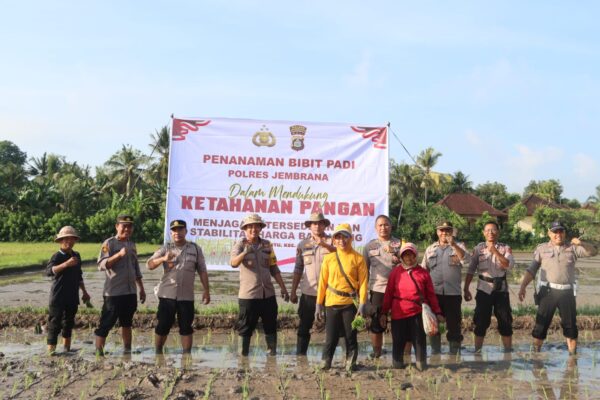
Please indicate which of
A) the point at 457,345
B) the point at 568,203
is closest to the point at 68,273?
the point at 457,345

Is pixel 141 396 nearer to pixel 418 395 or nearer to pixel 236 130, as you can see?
pixel 418 395

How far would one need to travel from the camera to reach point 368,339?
24.2 feet

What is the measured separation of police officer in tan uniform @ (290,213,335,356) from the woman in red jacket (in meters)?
0.81

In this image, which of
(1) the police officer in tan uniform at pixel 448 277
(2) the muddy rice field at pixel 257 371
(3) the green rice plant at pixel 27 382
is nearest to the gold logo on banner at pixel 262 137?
(2) the muddy rice field at pixel 257 371

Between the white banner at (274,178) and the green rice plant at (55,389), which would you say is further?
the white banner at (274,178)

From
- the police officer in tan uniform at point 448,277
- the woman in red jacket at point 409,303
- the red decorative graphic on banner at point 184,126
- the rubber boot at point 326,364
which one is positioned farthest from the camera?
the red decorative graphic on banner at point 184,126

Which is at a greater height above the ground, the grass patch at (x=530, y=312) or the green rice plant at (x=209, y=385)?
the grass patch at (x=530, y=312)

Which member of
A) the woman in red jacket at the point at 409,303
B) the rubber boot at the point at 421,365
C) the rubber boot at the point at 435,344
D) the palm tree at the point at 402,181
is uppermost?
the palm tree at the point at 402,181

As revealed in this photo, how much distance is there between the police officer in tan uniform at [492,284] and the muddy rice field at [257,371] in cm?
31

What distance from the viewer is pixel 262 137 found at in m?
7.82

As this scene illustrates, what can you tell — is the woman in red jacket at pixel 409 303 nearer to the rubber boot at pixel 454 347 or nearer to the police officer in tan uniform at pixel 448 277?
the police officer in tan uniform at pixel 448 277

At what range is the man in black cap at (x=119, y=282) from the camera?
20.1ft

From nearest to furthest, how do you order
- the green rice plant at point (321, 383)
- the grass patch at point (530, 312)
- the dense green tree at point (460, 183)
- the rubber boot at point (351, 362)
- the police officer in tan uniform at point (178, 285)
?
the green rice plant at point (321, 383)
the rubber boot at point (351, 362)
the police officer in tan uniform at point (178, 285)
the grass patch at point (530, 312)
the dense green tree at point (460, 183)

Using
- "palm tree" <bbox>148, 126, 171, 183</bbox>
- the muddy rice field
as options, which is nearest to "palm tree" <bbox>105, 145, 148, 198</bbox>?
"palm tree" <bbox>148, 126, 171, 183</bbox>
